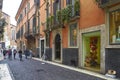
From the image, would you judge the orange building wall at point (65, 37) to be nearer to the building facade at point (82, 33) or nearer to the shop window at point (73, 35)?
the building facade at point (82, 33)

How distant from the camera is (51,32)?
2636 cm

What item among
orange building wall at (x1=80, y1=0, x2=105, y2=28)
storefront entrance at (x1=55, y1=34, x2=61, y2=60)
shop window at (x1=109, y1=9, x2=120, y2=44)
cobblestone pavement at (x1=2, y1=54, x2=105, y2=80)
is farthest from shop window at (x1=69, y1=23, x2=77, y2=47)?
shop window at (x1=109, y1=9, x2=120, y2=44)

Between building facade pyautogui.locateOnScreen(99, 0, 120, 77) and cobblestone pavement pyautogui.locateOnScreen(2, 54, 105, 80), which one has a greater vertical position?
building facade pyautogui.locateOnScreen(99, 0, 120, 77)

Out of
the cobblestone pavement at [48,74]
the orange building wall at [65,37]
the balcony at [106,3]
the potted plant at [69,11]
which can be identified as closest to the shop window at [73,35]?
the potted plant at [69,11]

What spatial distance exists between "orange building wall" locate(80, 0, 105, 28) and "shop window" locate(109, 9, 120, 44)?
27.2 inches

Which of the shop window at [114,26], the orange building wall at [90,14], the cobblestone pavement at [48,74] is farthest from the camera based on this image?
the orange building wall at [90,14]

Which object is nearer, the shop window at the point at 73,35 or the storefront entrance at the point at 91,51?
the storefront entrance at the point at 91,51

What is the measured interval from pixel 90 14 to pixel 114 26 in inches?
111

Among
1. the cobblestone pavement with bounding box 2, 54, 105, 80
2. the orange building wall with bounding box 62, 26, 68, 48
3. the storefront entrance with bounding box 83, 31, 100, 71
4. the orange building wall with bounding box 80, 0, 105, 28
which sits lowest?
the cobblestone pavement with bounding box 2, 54, 105, 80

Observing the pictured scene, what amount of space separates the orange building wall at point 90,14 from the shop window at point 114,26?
691 millimetres

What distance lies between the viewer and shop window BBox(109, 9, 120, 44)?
13.5 m

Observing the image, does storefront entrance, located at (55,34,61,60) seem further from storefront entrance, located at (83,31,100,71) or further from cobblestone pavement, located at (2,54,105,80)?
cobblestone pavement, located at (2,54,105,80)

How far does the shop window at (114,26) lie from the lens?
13.5m

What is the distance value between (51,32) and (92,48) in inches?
331
